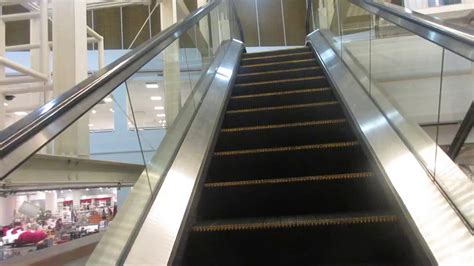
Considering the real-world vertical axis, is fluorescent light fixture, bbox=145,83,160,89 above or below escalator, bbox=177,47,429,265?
above

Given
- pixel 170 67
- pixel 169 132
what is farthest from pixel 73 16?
pixel 169 132

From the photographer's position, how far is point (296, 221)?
191 cm

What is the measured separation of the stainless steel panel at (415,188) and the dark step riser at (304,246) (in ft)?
0.50

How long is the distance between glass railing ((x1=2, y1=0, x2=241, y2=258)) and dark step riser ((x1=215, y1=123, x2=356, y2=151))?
0.33 meters

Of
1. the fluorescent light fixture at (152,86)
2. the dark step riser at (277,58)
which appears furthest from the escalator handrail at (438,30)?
the dark step riser at (277,58)

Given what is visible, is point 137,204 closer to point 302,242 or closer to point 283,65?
point 302,242

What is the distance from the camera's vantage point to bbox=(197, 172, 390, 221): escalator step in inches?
83.7

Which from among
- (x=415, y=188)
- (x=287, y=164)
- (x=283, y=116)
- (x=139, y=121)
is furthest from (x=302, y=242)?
(x=283, y=116)

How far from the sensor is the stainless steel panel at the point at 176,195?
1.66 metres

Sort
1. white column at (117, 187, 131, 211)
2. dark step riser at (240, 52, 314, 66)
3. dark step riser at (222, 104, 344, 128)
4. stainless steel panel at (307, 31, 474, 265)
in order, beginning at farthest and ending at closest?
dark step riser at (240, 52, 314, 66) → dark step riser at (222, 104, 344, 128) → white column at (117, 187, 131, 211) → stainless steel panel at (307, 31, 474, 265)

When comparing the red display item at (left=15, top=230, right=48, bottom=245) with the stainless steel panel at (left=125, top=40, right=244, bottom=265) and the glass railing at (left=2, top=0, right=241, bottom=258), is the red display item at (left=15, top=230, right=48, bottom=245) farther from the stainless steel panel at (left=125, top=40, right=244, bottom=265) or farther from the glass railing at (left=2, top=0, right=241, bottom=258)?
the stainless steel panel at (left=125, top=40, right=244, bottom=265)

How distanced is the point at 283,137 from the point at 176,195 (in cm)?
102

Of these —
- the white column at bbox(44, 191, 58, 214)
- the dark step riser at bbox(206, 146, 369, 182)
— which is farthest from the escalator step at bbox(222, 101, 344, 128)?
the white column at bbox(44, 191, 58, 214)

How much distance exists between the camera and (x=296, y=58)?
4715 mm
